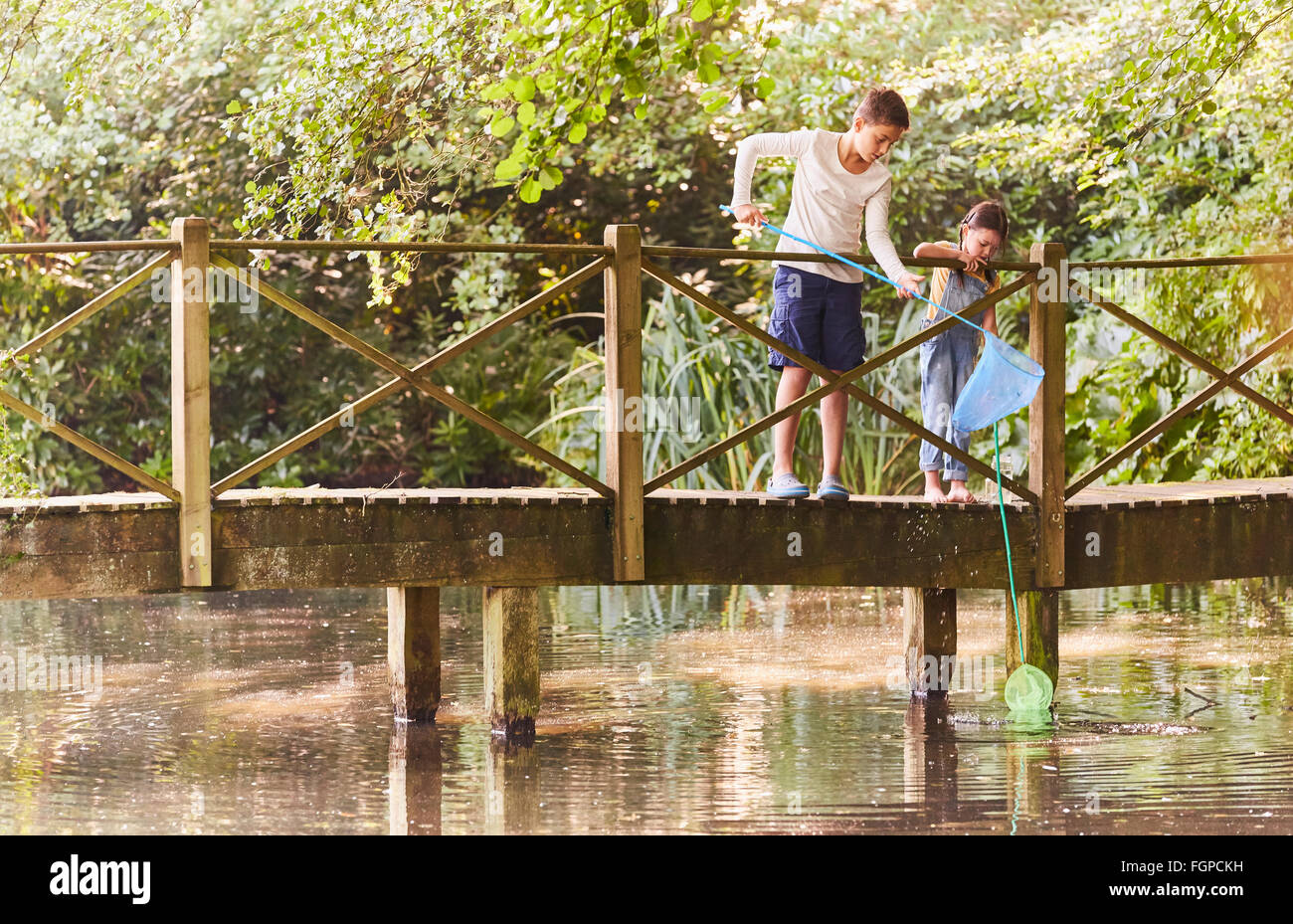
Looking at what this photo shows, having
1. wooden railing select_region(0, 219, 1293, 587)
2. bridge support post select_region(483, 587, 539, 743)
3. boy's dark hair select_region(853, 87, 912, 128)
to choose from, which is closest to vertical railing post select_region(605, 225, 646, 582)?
wooden railing select_region(0, 219, 1293, 587)

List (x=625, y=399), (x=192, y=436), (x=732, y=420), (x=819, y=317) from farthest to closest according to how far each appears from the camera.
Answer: (x=732, y=420) → (x=819, y=317) → (x=625, y=399) → (x=192, y=436)

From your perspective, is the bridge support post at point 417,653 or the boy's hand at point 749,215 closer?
the boy's hand at point 749,215

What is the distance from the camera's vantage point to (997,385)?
6637 millimetres

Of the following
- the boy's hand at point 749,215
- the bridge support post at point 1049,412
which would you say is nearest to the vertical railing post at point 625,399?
the boy's hand at point 749,215

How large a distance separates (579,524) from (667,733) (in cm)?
92

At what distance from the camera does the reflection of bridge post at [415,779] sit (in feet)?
18.3

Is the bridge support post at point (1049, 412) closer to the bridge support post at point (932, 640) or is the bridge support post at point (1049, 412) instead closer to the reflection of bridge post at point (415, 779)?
A: the bridge support post at point (932, 640)

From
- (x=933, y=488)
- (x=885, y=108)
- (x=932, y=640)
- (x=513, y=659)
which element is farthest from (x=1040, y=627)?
(x=885, y=108)

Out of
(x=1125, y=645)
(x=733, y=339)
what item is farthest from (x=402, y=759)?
(x=733, y=339)

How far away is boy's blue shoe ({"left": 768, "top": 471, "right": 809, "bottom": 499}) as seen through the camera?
21.9 ft

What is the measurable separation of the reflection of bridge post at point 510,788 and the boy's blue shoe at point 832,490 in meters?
1.38

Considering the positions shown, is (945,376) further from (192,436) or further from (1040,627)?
(192,436)

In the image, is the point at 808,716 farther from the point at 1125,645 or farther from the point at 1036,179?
the point at 1036,179

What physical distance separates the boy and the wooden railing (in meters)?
0.14
